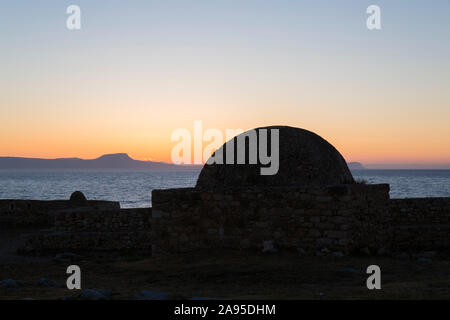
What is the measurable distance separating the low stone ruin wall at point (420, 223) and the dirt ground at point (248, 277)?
11.7 feet

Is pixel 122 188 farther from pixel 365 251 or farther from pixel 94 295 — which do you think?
pixel 94 295

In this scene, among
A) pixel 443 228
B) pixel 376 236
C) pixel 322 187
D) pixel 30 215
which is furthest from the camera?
pixel 30 215

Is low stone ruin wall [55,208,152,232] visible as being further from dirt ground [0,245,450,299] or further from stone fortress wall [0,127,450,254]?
dirt ground [0,245,450,299]

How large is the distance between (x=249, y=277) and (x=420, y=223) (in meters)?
7.75

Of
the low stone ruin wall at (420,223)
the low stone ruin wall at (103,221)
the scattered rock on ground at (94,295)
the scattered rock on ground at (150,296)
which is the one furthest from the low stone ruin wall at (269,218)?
the scattered rock on ground at (94,295)

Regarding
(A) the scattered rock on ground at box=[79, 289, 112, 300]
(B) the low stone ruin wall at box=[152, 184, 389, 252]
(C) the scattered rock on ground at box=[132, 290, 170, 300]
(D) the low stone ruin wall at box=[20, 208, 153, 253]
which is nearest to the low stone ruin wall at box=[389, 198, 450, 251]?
(B) the low stone ruin wall at box=[152, 184, 389, 252]

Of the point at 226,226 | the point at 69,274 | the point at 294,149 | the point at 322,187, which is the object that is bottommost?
the point at 69,274

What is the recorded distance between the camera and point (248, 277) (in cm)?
802

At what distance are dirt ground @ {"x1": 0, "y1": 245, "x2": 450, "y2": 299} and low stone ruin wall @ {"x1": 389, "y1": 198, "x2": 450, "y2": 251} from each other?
356cm

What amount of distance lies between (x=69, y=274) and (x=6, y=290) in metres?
2.28

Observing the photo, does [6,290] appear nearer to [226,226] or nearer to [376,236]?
[226,226]

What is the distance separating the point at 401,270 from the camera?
8609mm

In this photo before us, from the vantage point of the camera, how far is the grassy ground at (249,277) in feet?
21.2
